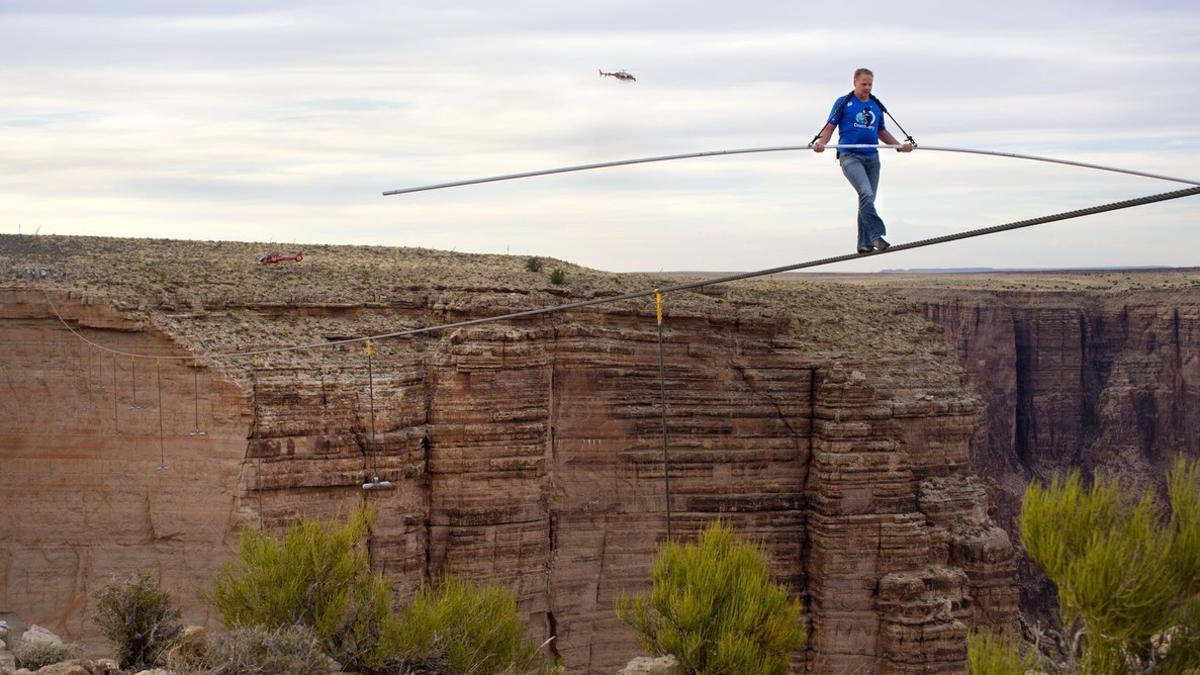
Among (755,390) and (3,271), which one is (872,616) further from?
(3,271)

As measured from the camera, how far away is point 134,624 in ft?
61.3

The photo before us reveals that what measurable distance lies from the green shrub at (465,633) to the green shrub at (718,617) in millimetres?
1911

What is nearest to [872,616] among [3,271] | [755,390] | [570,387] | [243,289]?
[755,390]

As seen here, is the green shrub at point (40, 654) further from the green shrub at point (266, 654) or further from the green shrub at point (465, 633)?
the green shrub at point (465, 633)

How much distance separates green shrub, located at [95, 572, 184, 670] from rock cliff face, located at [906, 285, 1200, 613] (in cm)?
5517

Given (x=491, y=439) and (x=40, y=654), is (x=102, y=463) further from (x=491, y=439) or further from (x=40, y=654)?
(x=491, y=439)

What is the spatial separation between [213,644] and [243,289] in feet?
36.1

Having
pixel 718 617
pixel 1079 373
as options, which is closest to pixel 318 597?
pixel 718 617

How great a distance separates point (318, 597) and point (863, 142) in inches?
378

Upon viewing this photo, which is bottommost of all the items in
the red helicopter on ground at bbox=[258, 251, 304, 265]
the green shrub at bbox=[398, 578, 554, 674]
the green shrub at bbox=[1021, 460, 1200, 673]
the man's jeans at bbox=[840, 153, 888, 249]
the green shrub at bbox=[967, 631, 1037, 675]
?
the green shrub at bbox=[398, 578, 554, 674]

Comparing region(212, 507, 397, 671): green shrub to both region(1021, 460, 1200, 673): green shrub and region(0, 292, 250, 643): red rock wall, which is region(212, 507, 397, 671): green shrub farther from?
region(1021, 460, 1200, 673): green shrub

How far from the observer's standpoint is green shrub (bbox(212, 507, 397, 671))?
18078 millimetres

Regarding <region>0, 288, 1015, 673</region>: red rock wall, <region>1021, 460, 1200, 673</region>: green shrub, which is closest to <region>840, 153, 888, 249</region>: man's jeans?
<region>1021, 460, 1200, 673</region>: green shrub

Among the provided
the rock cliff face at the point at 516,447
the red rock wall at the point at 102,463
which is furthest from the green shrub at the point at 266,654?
the red rock wall at the point at 102,463
